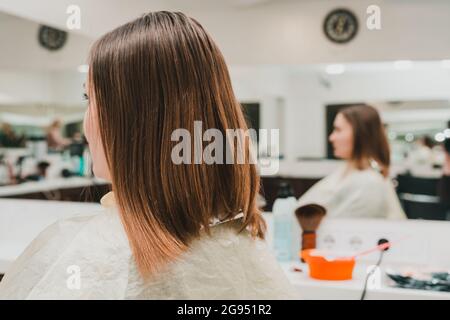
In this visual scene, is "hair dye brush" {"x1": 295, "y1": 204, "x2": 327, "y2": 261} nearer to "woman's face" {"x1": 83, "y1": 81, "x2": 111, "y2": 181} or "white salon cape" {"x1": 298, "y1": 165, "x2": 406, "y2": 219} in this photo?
"white salon cape" {"x1": 298, "y1": 165, "x2": 406, "y2": 219}

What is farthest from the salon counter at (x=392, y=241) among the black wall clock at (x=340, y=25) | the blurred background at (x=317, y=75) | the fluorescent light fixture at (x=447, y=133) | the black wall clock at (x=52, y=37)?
the black wall clock at (x=52, y=37)

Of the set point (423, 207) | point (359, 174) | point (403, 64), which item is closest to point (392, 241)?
point (423, 207)

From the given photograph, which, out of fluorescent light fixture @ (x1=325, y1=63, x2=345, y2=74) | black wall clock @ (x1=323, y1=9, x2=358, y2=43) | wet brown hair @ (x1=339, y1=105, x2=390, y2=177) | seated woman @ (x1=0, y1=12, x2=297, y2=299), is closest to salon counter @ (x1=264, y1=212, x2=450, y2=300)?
wet brown hair @ (x1=339, y1=105, x2=390, y2=177)

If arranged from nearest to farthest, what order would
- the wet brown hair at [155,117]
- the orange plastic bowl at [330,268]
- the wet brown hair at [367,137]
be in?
the wet brown hair at [155,117] < the orange plastic bowl at [330,268] < the wet brown hair at [367,137]

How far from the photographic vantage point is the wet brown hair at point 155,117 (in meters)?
0.82

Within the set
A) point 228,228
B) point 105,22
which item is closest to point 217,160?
point 228,228

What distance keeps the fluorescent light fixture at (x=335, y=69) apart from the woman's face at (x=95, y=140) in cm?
127

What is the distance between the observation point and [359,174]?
6.42 ft

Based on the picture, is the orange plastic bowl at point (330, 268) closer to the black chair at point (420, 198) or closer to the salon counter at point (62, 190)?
the black chair at point (420, 198)

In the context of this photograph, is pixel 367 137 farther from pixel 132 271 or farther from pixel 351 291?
pixel 132 271

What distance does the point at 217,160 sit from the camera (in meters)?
0.88

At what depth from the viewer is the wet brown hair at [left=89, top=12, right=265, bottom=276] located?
2.68 ft

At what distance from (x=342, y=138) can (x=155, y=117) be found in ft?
4.17

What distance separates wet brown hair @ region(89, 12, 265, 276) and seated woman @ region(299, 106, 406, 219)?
1.19 m
